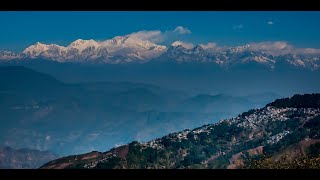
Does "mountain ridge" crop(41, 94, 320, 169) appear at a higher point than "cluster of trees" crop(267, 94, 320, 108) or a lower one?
lower

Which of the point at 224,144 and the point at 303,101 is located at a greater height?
the point at 303,101

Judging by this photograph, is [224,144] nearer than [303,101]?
No

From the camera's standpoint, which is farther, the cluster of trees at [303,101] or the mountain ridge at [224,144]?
the cluster of trees at [303,101]

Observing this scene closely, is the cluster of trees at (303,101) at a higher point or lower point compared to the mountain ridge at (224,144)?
higher

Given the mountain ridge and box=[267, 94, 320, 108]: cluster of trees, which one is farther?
box=[267, 94, 320, 108]: cluster of trees
